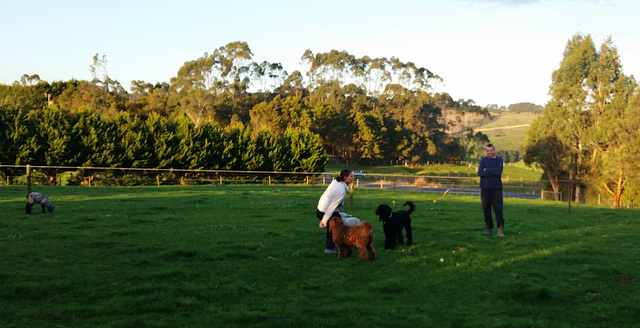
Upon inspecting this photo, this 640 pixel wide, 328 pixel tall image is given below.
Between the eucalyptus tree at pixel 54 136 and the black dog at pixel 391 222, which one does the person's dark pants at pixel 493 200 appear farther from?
the eucalyptus tree at pixel 54 136

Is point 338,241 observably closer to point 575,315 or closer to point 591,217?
point 575,315

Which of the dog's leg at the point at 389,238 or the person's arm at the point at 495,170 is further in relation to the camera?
Answer: the person's arm at the point at 495,170

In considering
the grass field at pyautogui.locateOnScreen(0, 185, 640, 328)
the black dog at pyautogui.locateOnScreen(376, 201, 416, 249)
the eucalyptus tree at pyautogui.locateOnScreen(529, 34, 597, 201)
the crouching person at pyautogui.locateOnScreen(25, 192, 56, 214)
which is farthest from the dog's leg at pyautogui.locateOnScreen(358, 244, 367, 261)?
the eucalyptus tree at pyautogui.locateOnScreen(529, 34, 597, 201)

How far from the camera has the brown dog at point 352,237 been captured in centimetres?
980

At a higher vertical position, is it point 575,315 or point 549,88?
point 549,88

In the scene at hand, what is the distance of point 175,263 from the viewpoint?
31.7 feet

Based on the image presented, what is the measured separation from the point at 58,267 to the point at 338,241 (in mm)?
5071

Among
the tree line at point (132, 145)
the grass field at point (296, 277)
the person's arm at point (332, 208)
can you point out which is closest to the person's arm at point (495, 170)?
the grass field at point (296, 277)

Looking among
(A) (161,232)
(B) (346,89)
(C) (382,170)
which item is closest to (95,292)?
(A) (161,232)

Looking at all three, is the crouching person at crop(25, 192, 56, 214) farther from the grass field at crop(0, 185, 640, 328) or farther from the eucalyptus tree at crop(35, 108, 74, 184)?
the eucalyptus tree at crop(35, 108, 74, 184)

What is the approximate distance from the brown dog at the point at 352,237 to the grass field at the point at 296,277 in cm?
27

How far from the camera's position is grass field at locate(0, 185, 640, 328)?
6.49m

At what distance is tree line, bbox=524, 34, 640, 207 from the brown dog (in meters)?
45.5

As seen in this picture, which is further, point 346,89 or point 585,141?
point 346,89
